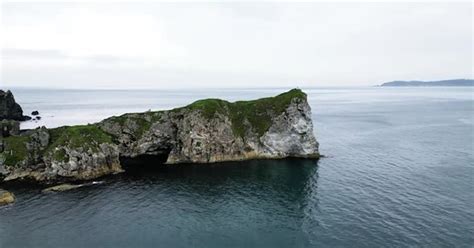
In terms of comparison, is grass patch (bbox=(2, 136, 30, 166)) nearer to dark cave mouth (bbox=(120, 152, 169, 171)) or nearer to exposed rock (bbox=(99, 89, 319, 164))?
exposed rock (bbox=(99, 89, 319, 164))

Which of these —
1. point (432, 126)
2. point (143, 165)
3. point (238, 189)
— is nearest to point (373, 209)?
point (238, 189)

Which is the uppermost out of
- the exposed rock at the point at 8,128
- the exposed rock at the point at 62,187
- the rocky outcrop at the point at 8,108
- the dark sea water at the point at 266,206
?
the rocky outcrop at the point at 8,108

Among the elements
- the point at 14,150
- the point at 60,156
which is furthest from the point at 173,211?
the point at 14,150

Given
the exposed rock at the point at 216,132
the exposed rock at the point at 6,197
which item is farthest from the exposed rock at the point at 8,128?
the exposed rock at the point at 6,197

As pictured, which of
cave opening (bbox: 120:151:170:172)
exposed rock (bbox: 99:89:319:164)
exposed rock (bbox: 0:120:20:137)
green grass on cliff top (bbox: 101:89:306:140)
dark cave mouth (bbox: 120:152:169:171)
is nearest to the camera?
cave opening (bbox: 120:151:170:172)

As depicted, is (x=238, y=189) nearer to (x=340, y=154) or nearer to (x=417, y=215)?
(x=417, y=215)

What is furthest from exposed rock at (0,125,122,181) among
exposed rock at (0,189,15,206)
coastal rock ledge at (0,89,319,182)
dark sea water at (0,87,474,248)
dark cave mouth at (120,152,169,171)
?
exposed rock at (0,189,15,206)

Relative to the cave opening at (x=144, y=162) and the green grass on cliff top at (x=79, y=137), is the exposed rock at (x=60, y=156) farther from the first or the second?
the cave opening at (x=144, y=162)

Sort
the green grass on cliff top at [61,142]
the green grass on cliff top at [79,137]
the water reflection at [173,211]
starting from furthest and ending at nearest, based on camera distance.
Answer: the green grass on cliff top at [79,137] → the green grass on cliff top at [61,142] → the water reflection at [173,211]
